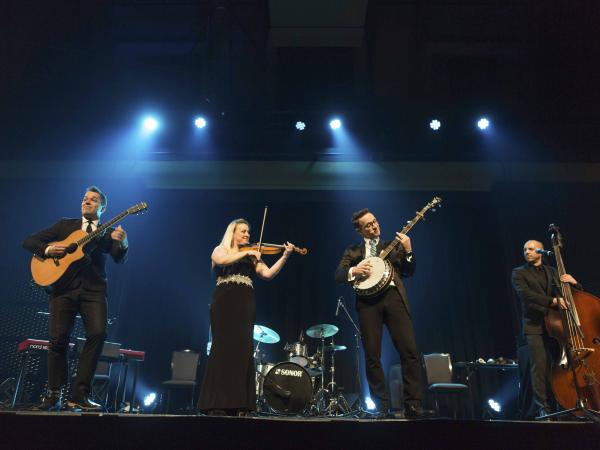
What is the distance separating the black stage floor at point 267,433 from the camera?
2.26 metres

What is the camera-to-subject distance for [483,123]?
24.9ft

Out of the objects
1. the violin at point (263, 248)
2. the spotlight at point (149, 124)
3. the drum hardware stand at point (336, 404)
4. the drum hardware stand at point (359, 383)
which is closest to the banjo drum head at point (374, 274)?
the violin at point (263, 248)

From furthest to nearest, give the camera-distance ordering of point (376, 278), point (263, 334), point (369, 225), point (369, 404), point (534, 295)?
point (369, 404)
point (263, 334)
point (534, 295)
point (369, 225)
point (376, 278)

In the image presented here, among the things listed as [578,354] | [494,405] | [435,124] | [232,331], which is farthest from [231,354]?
[435,124]

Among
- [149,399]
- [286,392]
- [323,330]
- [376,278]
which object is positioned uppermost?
[323,330]

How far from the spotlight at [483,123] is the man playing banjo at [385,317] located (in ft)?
14.5

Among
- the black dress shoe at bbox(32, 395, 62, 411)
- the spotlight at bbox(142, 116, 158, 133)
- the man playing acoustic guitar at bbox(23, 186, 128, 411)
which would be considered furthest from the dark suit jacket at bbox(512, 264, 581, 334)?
the spotlight at bbox(142, 116, 158, 133)

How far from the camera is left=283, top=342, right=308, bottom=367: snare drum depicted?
6197mm

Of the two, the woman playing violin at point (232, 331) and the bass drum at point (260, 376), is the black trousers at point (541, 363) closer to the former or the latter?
the woman playing violin at point (232, 331)

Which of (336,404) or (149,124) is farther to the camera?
(149,124)

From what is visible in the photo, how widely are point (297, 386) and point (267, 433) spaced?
332 cm

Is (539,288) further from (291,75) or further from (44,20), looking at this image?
(44,20)

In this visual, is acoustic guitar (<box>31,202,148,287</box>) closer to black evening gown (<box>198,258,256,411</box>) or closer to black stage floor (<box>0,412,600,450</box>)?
black evening gown (<box>198,258,256,411</box>)

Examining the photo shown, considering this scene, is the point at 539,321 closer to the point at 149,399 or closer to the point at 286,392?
the point at 286,392
